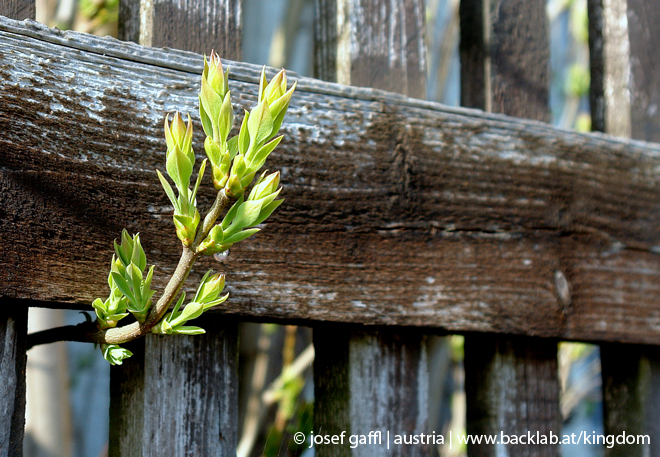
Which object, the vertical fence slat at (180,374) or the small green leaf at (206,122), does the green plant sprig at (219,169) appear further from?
the vertical fence slat at (180,374)

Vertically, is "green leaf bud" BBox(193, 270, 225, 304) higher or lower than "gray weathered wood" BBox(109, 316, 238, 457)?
higher

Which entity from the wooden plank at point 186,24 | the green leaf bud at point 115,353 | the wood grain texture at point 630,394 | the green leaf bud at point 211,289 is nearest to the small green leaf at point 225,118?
the green leaf bud at point 211,289

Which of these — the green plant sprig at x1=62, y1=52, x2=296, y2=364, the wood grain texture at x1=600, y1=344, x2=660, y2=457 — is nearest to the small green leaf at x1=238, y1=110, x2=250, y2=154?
the green plant sprig at x1=62, y1=52, x2=296, y2=364

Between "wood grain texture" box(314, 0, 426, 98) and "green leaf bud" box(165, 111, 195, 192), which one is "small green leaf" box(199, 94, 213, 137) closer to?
"green leaf bud" box(165, 111, 195, 192)

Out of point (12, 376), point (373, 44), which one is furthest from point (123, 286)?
point (373, 44)

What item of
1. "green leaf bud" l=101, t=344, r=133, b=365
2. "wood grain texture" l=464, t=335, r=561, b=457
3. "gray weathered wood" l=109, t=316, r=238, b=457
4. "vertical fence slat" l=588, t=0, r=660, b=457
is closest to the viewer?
"green leaf bud" l=101, t=344, r=133, b=365

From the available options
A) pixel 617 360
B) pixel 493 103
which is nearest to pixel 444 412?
pixel 617 360

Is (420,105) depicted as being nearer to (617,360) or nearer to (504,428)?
(504,428)

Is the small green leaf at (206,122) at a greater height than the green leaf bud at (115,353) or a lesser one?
greater

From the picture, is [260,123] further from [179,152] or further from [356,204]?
[356,204]
